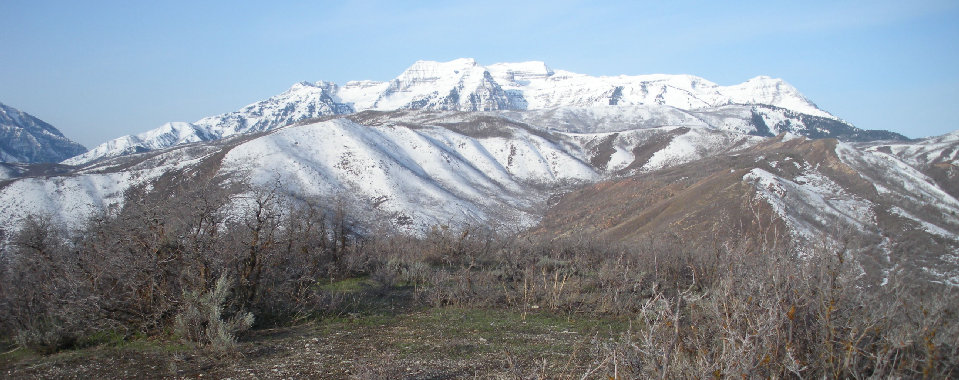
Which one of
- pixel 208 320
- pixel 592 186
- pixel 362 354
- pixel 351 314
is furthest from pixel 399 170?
pixel 362 354

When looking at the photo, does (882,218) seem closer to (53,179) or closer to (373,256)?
(373,256)

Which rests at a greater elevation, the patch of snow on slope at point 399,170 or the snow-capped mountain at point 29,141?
the snow-capped mountain at point 29,141

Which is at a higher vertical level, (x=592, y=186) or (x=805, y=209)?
(x=592, y=186)

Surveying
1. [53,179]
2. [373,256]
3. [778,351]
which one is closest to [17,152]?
[53,179]

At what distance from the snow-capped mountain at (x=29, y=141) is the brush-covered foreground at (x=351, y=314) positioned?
180 m

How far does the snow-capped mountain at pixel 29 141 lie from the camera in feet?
497

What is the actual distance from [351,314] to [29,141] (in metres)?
207


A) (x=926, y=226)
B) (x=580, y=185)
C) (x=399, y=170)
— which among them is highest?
(x=399, y=170)

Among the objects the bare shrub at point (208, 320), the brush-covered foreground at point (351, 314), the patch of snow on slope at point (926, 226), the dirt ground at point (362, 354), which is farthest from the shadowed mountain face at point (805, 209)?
the bare shrub at point (208, 320)

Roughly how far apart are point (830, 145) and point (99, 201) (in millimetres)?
48414

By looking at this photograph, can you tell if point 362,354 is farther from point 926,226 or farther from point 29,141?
point 29,141

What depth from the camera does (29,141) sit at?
160125mm

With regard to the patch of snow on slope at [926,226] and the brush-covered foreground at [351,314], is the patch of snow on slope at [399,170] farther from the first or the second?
the patch of snow on slope at [926,226]

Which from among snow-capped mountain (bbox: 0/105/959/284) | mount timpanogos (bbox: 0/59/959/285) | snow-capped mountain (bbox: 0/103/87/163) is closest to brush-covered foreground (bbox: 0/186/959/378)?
mount timpanogos (bbox: 0/59/959/285)
